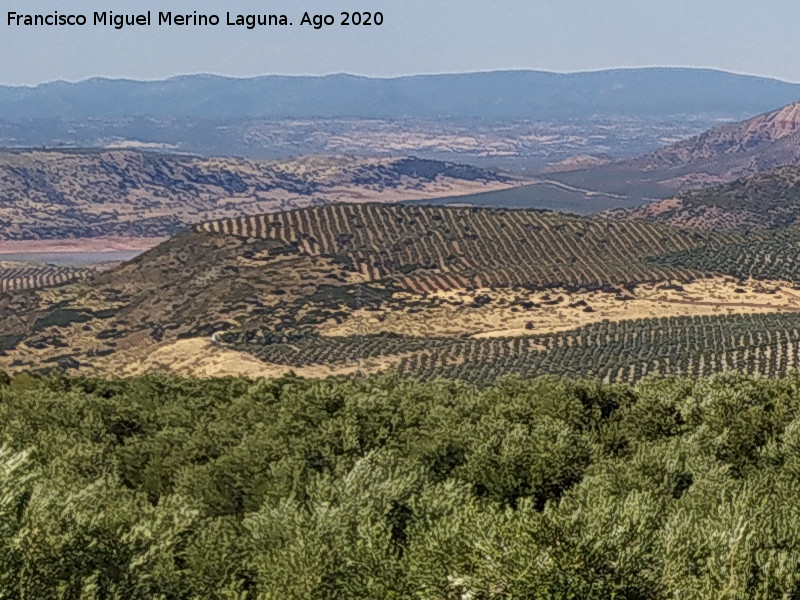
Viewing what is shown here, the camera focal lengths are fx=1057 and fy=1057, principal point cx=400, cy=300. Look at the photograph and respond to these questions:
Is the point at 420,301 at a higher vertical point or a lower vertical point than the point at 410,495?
lower

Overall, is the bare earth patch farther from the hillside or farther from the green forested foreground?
the green forested foreground

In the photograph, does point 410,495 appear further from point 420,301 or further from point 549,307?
point 420,301

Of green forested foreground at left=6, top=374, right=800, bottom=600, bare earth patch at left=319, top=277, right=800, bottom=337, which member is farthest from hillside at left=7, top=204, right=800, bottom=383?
green forested foreground at left=6, top=374, right=800, bottom=600

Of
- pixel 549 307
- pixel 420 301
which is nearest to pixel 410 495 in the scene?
pixel 549 307

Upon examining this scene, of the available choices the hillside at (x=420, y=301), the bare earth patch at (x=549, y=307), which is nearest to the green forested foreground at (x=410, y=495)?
the hillside at (x=420, y=301)

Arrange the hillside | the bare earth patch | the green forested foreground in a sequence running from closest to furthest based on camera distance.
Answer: the green forested foreground → the hillside → the bare earth patch

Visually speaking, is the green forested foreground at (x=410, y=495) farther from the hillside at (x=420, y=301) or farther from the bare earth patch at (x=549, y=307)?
the bare earth patch at (x=549, y=307)

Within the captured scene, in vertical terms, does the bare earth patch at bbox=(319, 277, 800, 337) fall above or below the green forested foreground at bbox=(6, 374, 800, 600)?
below
